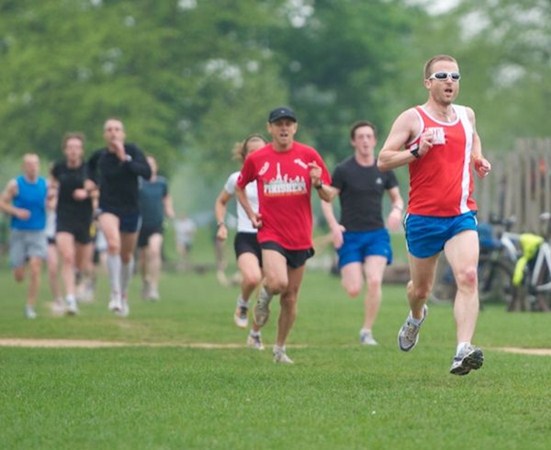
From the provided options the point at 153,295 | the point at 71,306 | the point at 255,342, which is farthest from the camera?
the point at 153,295

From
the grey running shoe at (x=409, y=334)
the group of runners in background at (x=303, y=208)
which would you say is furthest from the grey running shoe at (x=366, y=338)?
the grey running shoe at (x=409, y=334)

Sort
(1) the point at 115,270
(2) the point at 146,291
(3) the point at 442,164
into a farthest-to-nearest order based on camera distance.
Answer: (2) the point at 146,291
(1) the point at 115,270
(3) the point at 442,164

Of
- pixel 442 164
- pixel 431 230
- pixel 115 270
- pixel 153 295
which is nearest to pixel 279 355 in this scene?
pixel 431 230

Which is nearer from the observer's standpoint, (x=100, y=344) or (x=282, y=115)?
(x=282, y=115)

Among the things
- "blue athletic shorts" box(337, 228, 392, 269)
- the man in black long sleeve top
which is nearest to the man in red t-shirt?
"blue athletic shorts" box(337, 228, 392, 269)

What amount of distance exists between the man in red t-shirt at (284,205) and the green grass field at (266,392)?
26.2 inches

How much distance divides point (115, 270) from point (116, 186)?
113 cm

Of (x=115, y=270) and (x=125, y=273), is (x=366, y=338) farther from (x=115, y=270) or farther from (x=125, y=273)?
(x=125, y=273)

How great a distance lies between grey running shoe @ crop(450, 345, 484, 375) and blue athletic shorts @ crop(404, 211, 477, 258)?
3.29 ft

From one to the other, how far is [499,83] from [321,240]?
2566cm

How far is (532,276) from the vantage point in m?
22.6

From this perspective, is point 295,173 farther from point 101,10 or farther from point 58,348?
point 101,10

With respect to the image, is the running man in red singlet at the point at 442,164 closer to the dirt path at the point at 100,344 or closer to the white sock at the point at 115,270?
the dirt path at the point at 100,344

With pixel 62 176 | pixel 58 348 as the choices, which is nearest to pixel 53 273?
pixel 62 176
